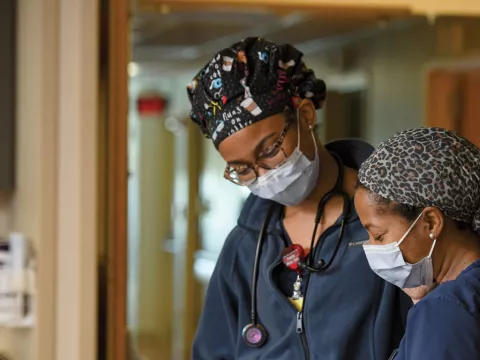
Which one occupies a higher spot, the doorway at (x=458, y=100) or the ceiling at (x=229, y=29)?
the ceiling at (x=229, y=29)

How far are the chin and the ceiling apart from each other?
2618 mm

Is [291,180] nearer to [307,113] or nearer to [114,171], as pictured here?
[307,113]

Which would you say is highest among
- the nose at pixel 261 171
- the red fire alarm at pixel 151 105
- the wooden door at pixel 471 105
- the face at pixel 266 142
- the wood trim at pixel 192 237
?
the red fire alarm at pixel 151 105

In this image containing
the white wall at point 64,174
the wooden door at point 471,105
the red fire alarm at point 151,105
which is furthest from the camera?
the red fire alarm at point 151,105

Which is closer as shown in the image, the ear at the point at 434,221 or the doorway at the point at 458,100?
the ear at the point at 434,221

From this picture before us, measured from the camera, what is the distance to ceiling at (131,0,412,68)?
439cm

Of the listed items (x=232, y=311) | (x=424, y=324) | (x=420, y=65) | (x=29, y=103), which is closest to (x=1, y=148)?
(x=29, y=103)

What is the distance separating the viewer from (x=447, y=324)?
1.17 m

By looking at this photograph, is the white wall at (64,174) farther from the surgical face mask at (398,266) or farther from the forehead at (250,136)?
the surgical face mask at (398,266)

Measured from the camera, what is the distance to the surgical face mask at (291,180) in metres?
1.63

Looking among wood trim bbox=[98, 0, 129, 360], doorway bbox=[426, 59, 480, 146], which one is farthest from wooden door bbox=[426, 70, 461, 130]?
wood trim bbox=[98, 0, 129, 360]

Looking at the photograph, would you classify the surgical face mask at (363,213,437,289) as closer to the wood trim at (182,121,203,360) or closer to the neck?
the neck

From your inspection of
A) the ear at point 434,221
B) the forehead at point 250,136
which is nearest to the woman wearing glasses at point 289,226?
the forehead at point 250,136

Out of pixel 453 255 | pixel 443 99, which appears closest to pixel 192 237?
→ pixel 443 99
